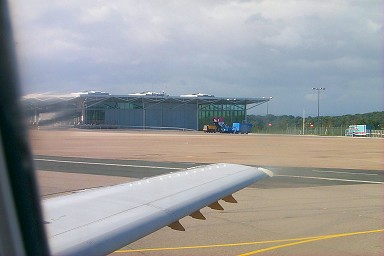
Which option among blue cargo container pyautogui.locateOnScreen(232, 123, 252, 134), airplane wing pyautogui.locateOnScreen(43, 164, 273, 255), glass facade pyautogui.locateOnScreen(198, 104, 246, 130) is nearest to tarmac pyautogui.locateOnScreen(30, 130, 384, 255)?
airplane wing pyautogui.locateOnScreen(43, 164, 273, 255)

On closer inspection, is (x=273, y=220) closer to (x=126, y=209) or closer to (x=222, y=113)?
(x=126, y=209)

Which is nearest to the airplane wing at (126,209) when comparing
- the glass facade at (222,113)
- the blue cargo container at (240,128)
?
the glass facade at (222,113)

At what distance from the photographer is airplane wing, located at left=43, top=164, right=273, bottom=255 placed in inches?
150

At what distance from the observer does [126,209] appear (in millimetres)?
4934

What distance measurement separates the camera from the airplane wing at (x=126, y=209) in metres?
3.82

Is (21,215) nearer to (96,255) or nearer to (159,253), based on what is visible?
(96,255)

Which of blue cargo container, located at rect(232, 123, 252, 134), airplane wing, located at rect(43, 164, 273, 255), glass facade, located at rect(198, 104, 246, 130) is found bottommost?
airplane wing, located at rect(43, 164, 273, 255)

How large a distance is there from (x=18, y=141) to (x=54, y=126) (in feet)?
1.50

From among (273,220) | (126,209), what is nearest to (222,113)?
(273,220)

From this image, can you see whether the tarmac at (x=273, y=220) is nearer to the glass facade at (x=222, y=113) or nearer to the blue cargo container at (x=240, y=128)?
the glass facade at (x=222, y=113)

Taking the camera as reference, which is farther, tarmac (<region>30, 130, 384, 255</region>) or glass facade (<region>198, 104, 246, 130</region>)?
glass facade (<region>198, 104, 246, 130</region>)

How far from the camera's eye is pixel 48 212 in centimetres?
437

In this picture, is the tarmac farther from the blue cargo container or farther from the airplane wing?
the blue cargo container

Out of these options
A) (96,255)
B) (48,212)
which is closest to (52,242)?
(96,255)
